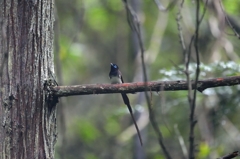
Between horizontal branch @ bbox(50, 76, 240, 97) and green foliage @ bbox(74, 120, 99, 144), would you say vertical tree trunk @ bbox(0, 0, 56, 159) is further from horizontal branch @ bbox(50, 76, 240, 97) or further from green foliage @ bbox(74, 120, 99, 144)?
green foliage @ bbox(74, 120, 99, 144)

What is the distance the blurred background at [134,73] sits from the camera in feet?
22.0

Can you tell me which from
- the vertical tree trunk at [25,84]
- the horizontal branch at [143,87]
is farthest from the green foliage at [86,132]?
the horizontal branch at [143,87]

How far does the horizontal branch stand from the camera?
274cm

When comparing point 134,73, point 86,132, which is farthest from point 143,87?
point 134,73

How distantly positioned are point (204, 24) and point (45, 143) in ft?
21.2

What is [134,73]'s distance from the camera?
9.00 m

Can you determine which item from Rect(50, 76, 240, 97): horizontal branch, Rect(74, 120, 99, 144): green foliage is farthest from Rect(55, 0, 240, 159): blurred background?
Rect(50, 76, 240, 97): horizontal branch

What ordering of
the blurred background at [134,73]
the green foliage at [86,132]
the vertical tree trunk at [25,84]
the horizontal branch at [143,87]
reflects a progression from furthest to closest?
1. the green foliage at [86,132]
2. the blurred background at [134,73]
3. the vertical tree trunk at [25,84]
4. the horizontal branch at [143,87]

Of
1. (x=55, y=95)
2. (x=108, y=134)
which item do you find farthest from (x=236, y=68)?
(x=108, y=134)

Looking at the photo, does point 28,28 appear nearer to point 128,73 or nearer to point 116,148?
point 116,148

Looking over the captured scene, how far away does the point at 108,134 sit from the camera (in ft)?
30.6

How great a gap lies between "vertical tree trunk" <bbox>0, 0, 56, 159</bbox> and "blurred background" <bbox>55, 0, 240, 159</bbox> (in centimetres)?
278

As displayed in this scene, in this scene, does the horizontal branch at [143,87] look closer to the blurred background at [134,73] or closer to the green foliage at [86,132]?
the blurred background at [134,73]

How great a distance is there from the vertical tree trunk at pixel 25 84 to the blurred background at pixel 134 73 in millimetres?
2775
